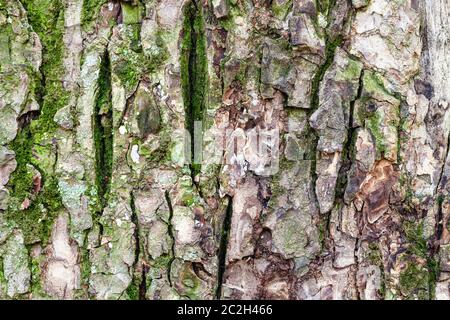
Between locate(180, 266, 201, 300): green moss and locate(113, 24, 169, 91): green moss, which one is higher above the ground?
locate(113, 24, 169, 91): green moss

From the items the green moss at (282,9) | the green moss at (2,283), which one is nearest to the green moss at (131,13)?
the green moss at (282,9)

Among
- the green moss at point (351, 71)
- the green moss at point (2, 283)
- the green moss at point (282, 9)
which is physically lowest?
the green moss at point (2, 283)

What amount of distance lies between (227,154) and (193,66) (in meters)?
0.28

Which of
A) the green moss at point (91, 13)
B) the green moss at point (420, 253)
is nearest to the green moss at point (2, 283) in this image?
the green moss at point (91, 13)

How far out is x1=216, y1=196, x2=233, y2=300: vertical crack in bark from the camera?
170 cm

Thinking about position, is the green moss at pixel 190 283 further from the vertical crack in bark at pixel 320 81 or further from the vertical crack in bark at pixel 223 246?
the vertical crack in bark at pixel 320 81

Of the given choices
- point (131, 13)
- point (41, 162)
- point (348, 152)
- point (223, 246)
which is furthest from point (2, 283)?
point (348, 152)

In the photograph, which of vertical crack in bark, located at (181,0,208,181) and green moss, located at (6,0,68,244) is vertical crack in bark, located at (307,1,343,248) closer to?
vertical crack in bark, located at (181,0,208,181)

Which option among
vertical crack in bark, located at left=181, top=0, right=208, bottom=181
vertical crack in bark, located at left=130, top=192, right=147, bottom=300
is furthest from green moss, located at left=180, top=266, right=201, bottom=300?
vertical crack in bark, located at left=181, top=0, right=208, bottom=181

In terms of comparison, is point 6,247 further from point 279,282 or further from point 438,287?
point 438,287

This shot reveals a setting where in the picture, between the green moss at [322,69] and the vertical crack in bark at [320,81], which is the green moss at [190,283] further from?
the green moss at [322,69]

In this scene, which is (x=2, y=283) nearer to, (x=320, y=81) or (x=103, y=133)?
(x=103, y=133)

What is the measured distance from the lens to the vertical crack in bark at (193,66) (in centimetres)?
172

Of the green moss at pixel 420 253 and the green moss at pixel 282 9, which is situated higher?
the green moss at pixel 282 9
